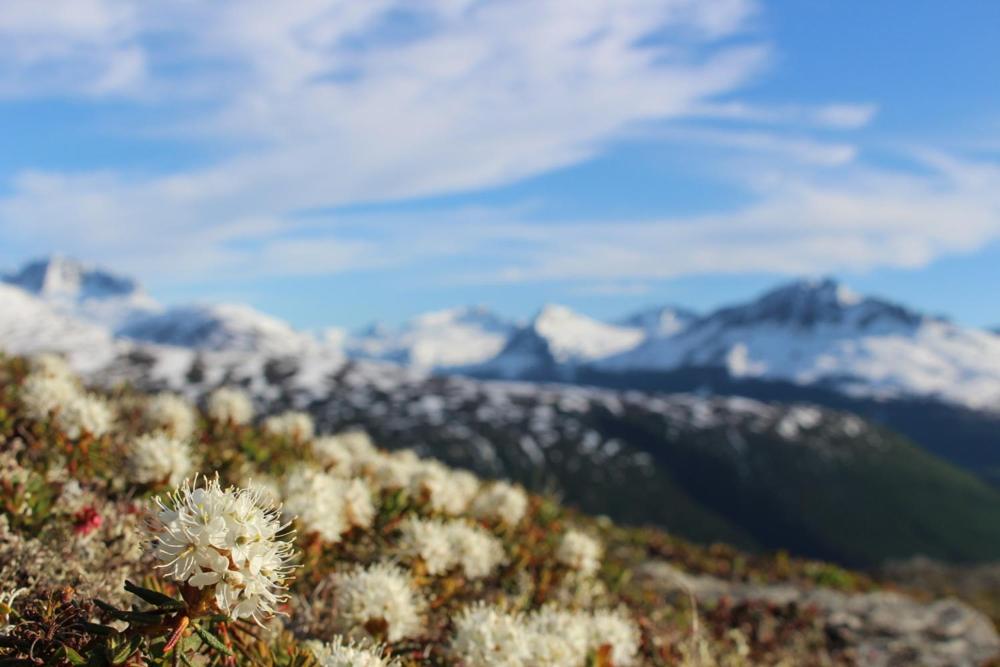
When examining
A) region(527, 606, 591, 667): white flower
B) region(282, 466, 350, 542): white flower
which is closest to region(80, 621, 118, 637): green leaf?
region(282, 466, 350, 542): white flower

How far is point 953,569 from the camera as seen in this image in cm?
3177

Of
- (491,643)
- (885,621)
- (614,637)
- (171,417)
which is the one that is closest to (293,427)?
(171,417)

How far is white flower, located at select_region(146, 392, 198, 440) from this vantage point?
352 inches

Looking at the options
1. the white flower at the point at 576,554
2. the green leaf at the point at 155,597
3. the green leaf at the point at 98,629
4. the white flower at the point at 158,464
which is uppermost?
the green leaf at the point at 155,597

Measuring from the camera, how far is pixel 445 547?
264 inches

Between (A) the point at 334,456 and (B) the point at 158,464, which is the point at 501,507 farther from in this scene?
(B) the point at 158,464

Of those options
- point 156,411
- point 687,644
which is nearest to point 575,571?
point 687,644

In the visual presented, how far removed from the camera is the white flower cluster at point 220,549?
3.50 meters

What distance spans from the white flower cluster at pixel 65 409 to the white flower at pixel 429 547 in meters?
2.99

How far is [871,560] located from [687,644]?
208 metres

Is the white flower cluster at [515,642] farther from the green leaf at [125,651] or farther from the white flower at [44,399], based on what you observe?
the white flower at [44,399]

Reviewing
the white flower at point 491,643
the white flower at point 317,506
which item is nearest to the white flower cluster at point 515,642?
the white flower at point 491,643

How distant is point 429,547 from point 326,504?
0.97m

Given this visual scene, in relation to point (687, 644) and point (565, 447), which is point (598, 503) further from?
point (687, 644)
